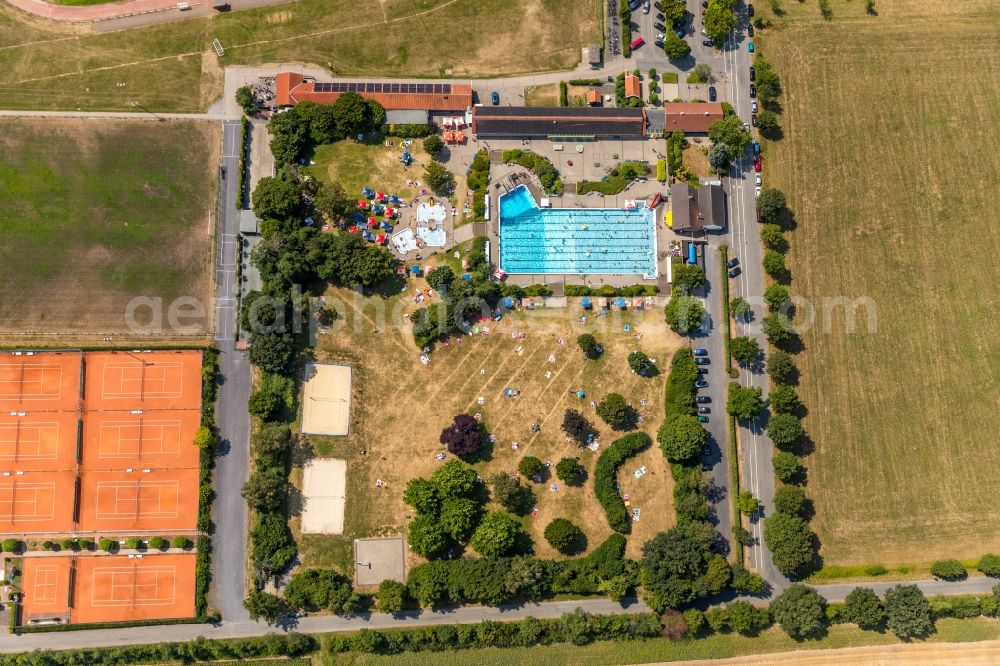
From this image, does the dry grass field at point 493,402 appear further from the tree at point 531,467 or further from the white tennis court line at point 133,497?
the white tennis court line at point 133,497

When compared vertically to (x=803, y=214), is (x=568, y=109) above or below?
above

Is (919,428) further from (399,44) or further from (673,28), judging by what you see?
(399,44)

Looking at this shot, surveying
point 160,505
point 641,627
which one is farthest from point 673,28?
point 160,505

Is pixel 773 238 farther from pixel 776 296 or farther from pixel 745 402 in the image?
pixel 745 402

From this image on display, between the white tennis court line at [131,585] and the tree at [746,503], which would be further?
the tree at [746,503]

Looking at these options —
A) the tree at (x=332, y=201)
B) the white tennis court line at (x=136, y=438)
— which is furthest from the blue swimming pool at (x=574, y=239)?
the white tennis court line at (x=136, y=438)

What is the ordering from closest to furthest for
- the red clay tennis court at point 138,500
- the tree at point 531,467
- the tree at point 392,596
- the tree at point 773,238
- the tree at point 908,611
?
the tree at point 392,596
the tree at point 908,611
the red clay tennis court at point 138,500
the tree at point 531,467
the tree at point 773,238
